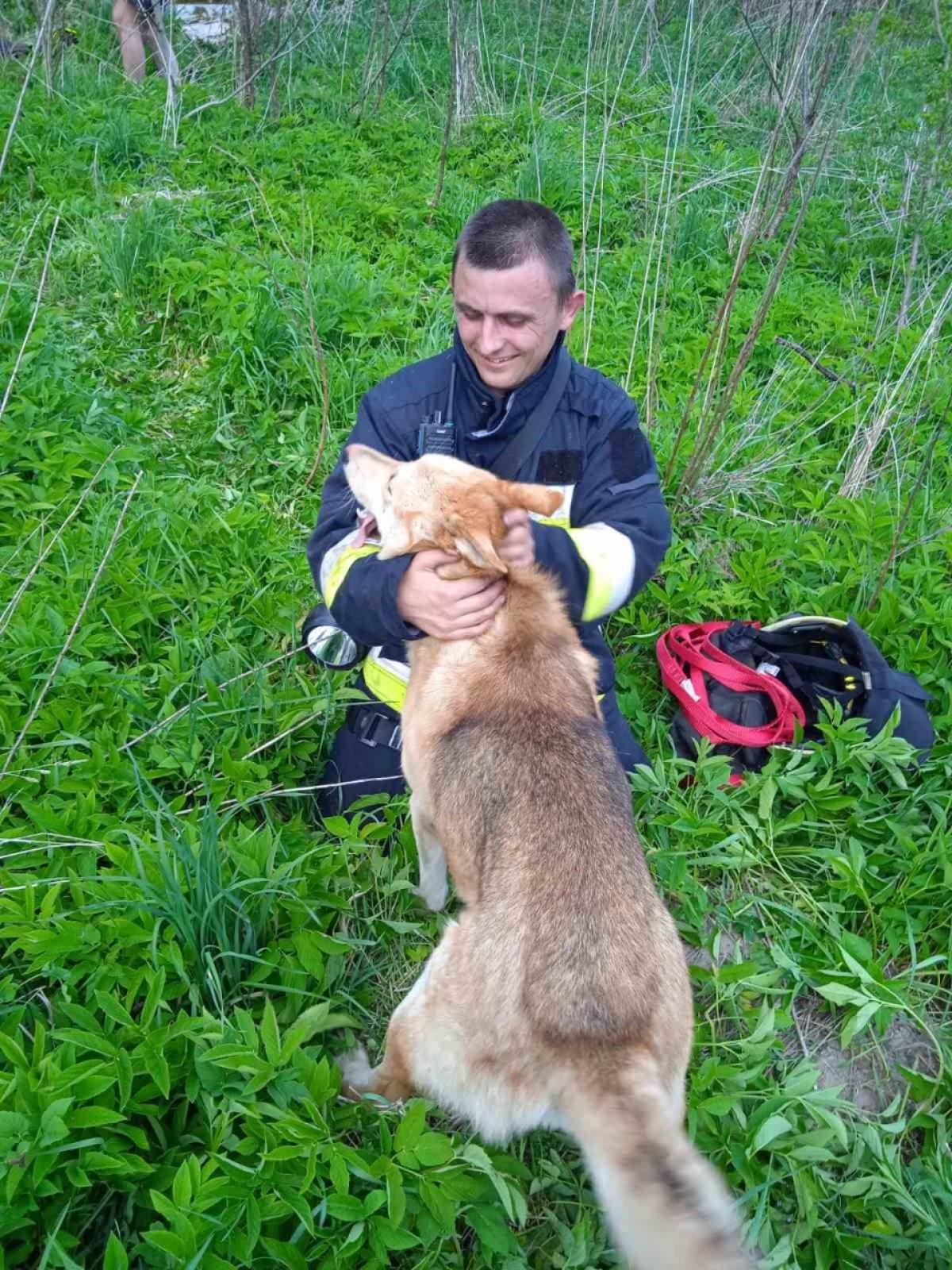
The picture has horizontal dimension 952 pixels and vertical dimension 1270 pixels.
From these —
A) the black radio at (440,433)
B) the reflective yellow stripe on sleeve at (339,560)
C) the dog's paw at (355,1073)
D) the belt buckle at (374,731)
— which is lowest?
the dog's paw at (355,1073)

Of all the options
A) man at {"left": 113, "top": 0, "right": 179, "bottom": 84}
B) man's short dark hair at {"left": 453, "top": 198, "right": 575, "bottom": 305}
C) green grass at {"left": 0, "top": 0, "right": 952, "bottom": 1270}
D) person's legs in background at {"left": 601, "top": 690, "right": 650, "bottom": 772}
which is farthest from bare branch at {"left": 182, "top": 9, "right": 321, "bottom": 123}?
person's legs in background at {"left": 601, "top": 690, "right": 650, "bottom": 772}

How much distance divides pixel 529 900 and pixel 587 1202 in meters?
0.90

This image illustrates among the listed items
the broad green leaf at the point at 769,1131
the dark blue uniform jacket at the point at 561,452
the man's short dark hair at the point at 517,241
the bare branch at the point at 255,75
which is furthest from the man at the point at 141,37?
the broad green leaf at the point at 769,1131

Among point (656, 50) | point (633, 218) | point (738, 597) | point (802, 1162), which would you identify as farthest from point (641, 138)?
point (802, 1162)

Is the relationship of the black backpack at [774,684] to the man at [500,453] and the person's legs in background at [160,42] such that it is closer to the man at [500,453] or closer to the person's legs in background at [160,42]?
the man at [500,453]

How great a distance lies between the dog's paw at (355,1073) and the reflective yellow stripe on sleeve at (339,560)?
138 cm

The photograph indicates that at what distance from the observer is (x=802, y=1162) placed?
6.71ft

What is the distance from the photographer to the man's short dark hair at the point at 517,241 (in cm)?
264

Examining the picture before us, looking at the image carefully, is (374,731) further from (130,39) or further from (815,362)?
(130,39)

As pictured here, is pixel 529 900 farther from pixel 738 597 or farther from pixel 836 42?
pixel 836 42

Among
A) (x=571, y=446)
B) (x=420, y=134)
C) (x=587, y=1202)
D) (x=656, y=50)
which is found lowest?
(x=587, y=1202)

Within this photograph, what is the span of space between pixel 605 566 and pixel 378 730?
1043 mm

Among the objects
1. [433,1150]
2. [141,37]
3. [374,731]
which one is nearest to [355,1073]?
[433,1150]

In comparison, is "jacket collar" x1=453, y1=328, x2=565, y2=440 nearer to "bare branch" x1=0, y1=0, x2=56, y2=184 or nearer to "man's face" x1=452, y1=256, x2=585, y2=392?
"man's face" x1=452, y1=256, x2=585, y2=392
